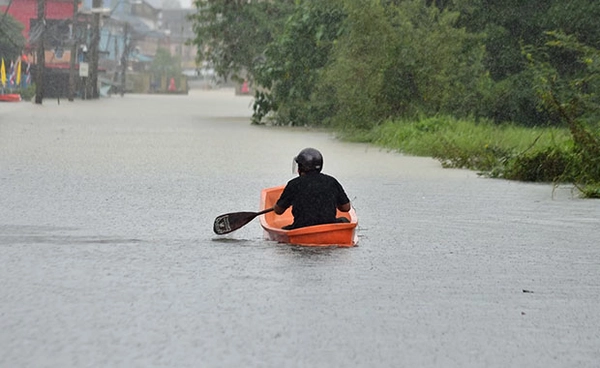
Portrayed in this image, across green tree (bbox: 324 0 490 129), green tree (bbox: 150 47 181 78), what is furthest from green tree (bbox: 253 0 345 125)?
green tree (bbox: 150 47 181 78)

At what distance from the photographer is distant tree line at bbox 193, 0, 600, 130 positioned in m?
33.7

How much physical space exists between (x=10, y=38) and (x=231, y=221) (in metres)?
76.4

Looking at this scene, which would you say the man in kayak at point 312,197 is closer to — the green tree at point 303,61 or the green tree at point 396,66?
the green tree at point 396,66

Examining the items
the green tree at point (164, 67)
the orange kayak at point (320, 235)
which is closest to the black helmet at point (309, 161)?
the orange kayak at point (320, 235)

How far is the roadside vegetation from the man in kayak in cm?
703

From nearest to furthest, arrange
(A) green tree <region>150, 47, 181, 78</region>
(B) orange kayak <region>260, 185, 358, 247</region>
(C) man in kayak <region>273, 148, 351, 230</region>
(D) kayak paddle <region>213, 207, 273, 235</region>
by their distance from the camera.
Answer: (B) orange kayak <region>260, 185, 358, 247</region> → (C) man in kayak <region>273, 148, 351, 230</region> → (D) kayak paddle <region>213, 207, 273, 235</region> → (A) green tree <region>150, 47, 181, 78</region>

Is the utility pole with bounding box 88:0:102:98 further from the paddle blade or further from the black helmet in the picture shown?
the black helmet

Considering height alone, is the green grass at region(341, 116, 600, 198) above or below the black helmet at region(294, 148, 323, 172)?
below

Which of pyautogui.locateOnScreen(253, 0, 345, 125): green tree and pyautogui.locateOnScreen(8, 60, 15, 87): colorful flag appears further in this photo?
pyautogui.locateOnScreen(8, 60, 15, 87): colorful flag

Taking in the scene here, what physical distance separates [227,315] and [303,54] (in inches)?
1351

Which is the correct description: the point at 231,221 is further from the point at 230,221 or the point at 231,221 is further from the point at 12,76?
the point at 12,76

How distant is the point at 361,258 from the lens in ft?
39.1

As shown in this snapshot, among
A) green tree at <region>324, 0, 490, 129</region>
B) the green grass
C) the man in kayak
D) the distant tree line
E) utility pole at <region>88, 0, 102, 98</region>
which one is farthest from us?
utility pole at <region>88, 0, 102, 98</region>

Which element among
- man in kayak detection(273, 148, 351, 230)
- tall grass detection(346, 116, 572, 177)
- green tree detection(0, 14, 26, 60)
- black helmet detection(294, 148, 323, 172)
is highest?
black helmet detection(294, 148, 323, 172)
